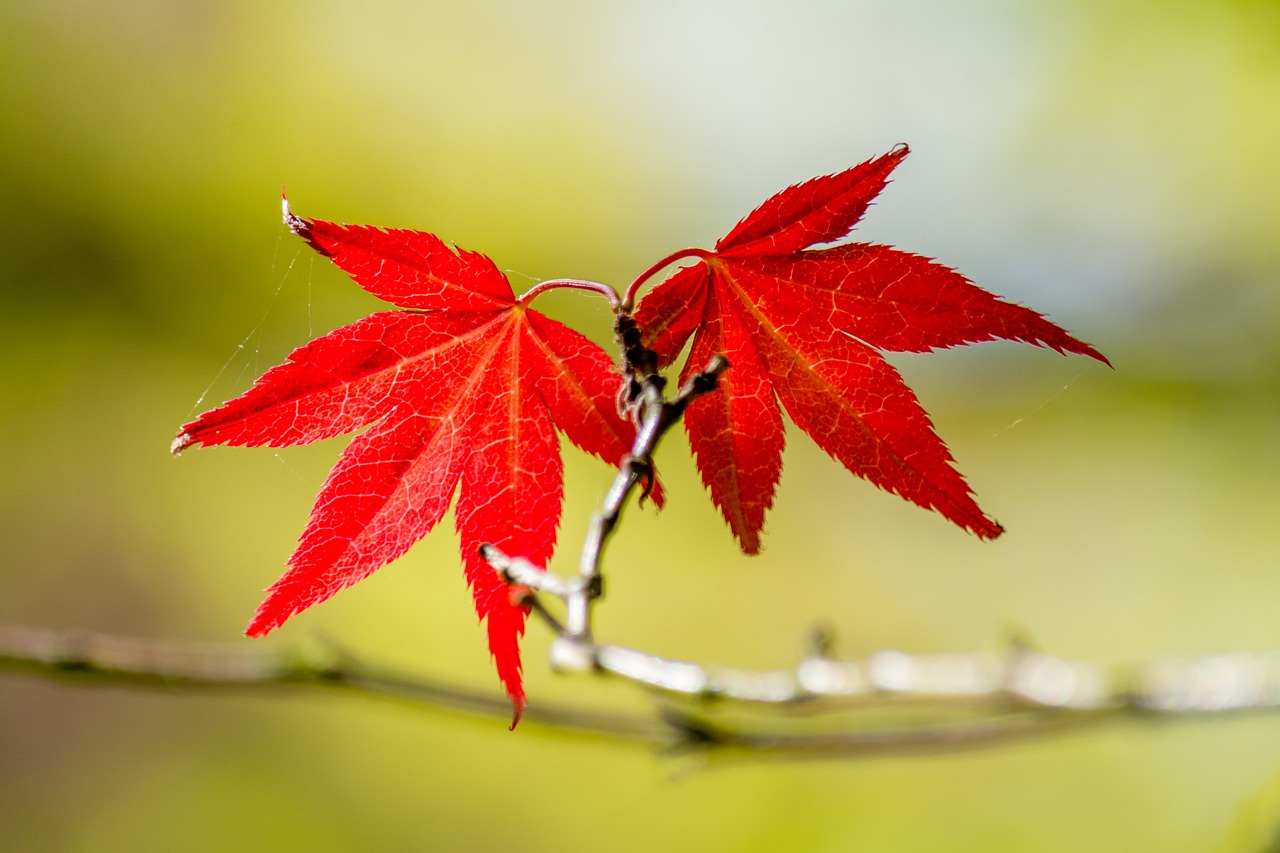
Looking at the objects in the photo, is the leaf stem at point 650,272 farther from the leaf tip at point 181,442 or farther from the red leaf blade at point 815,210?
the leaf tip at point 181,442

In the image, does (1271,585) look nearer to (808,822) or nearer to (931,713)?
(808,822)

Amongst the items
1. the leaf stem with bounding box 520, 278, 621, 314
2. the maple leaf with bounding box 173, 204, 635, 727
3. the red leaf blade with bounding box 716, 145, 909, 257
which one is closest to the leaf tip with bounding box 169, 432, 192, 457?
the maple leaf with bounding box 173, 204, 635, 727

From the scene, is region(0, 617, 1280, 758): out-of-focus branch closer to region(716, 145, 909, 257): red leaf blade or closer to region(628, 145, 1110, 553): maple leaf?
region(628, 145, 1110, 553): maple leaf

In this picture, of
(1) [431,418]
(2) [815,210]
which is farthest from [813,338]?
(1) [431,418]

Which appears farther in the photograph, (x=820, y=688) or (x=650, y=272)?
(x=820, y=688)

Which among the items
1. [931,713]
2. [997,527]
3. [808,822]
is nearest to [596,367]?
[997,527]

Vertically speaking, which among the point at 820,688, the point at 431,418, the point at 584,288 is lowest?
the point at 820,688

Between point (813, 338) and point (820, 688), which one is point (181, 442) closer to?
point (813, 338)
